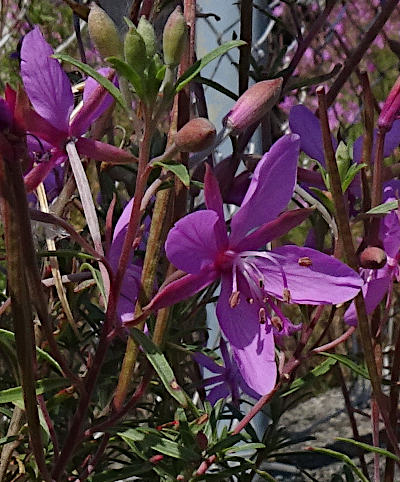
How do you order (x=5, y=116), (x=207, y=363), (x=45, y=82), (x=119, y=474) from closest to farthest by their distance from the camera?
(x=5, y=116) → (x=45, y=82) → (x=119, y=474) → (x=207, y=363)

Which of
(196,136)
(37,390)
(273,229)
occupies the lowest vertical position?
(37,390)

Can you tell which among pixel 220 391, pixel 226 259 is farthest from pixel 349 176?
pixel 220 391

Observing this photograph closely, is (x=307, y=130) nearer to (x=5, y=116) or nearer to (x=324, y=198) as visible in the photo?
(x=324, y=198)

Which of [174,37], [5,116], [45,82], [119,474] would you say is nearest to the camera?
[5,116]

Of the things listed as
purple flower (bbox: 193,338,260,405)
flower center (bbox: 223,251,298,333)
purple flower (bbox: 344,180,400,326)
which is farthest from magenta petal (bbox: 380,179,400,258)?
purple flower (bbox: 193,338,260,405)

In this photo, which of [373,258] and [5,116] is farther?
[373,258]

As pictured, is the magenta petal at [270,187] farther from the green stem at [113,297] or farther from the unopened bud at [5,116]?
the unopened bud at [5,116]

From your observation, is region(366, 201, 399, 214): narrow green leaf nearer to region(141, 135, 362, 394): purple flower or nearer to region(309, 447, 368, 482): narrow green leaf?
region(141, 135, 362, 394): purple flower
